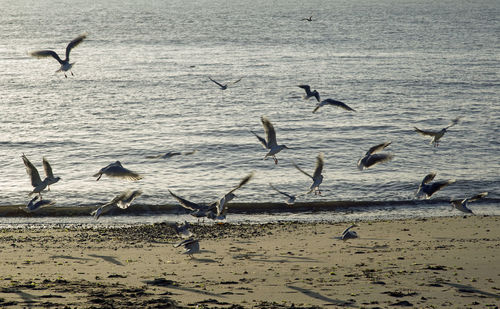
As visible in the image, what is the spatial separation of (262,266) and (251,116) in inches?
863

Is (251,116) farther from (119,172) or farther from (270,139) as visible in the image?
(119,172)

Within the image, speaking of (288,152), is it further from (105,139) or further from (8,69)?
(8,69)

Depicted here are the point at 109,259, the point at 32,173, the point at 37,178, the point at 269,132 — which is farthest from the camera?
the point at 269,132

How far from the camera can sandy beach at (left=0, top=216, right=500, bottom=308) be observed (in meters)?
10.2

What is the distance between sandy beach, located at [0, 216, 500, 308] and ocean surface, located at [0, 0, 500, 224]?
2629mm

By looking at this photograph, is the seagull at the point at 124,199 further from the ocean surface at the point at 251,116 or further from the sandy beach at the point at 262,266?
the ocean surface at the point at 251,116

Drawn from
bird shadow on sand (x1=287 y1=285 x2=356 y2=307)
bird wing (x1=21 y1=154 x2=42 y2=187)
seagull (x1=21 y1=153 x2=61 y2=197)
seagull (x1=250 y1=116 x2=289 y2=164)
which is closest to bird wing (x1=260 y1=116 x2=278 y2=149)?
seagull (x1=250 y1=116 x2=289 y2=164)

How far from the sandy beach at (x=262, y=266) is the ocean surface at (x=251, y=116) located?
2.63 metres

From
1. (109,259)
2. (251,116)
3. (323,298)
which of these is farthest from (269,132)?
(251,116)

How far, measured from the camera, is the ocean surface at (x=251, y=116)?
21.7m

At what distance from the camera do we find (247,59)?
185 ft

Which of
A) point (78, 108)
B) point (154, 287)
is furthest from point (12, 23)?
point (154, 287)

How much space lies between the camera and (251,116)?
34188 millimetres

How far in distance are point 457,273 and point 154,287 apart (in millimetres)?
5468
